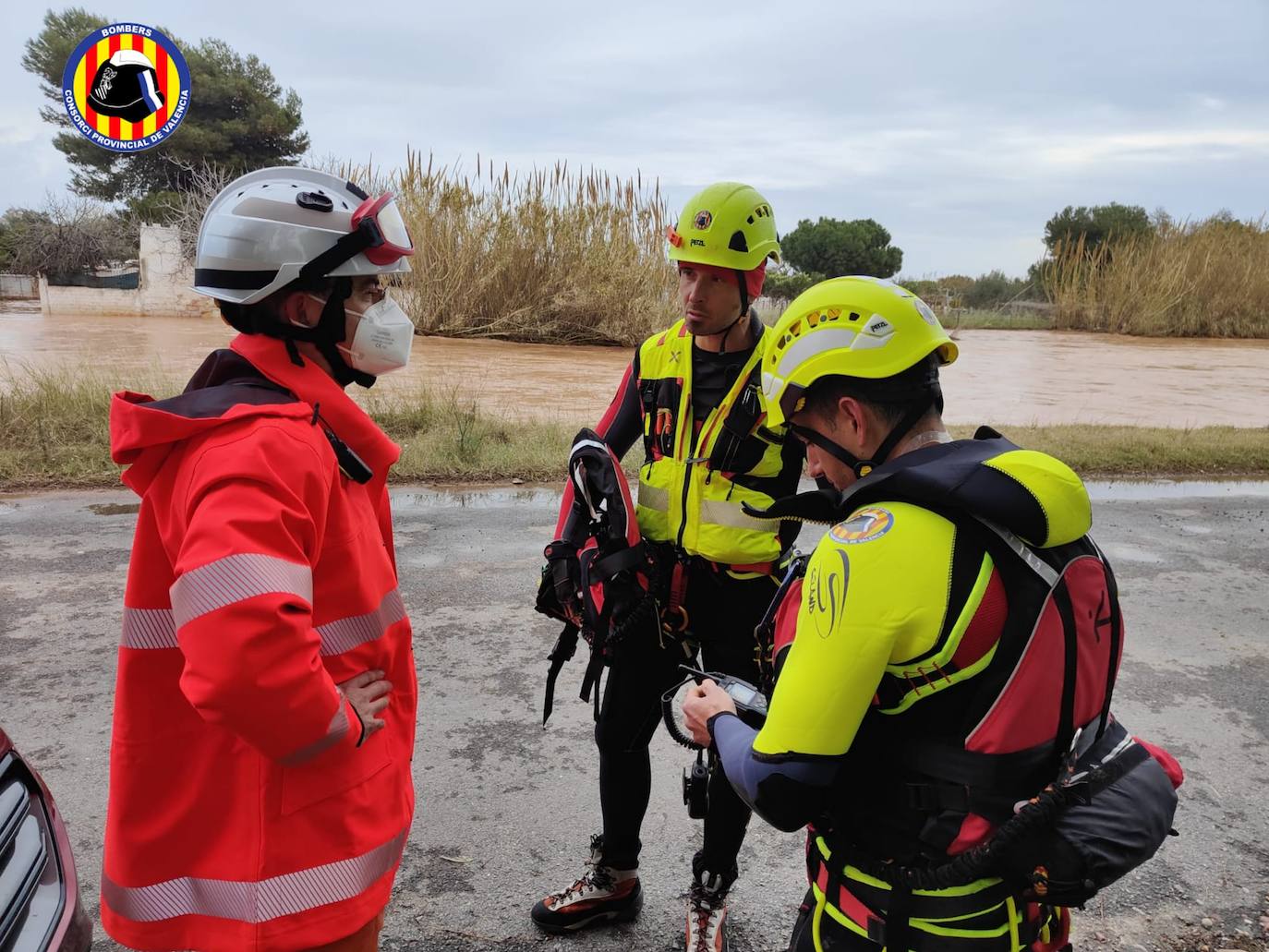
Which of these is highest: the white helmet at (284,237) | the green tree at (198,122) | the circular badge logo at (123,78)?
the green tree at (198,122)

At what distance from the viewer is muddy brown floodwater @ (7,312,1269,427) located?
13.5 metres

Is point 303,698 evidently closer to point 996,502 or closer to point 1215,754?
point 996,502

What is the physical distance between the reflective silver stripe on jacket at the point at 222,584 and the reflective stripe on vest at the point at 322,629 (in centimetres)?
22

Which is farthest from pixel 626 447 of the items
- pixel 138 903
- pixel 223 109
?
pixel 223 109

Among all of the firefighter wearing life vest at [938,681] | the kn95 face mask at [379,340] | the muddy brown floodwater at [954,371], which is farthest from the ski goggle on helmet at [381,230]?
the muddy brown floodwater at [954,371]

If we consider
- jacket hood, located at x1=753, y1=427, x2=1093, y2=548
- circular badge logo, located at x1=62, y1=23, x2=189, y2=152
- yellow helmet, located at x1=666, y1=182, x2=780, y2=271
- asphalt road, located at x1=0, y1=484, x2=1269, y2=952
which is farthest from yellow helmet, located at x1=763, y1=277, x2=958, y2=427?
circular badge logo, located at x1=62, y1=23, x2=189, y2=152

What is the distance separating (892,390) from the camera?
61.3 inches

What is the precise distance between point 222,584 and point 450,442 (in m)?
7.62

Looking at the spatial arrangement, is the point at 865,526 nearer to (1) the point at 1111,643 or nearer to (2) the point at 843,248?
(1) the point at 1111,643

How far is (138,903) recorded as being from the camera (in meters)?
1.61

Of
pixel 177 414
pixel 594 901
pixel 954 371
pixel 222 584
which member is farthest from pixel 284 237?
pixel 954 371

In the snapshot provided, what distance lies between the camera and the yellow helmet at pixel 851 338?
60.2 inches

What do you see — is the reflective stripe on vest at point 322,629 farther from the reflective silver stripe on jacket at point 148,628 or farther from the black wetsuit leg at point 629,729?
the black wetsuit leg at point 629,729

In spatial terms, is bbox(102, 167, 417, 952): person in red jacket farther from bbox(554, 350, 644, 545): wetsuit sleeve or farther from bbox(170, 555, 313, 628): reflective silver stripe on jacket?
bbox(554, 350, 644, 545): wetsuit sleeve
